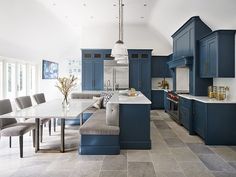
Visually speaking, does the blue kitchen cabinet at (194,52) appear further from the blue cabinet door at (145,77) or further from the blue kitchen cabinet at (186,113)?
the blue cabinet door at (145,77)

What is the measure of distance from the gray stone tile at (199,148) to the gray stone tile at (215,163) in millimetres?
155

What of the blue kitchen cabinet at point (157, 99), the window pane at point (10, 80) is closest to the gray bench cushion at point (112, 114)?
the window pane at point (10, 80)

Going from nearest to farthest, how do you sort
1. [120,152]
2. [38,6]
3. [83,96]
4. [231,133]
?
[120,152] < [231,133] < [38,6] < [83,96]

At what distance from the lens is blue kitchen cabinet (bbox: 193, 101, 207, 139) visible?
14.0 ft

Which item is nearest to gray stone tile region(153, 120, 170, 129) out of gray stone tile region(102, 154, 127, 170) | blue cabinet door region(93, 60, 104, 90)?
gray stone tile region(102, 154, 127, 170)

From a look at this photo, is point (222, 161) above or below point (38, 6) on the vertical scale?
below

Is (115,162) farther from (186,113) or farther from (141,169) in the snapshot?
(186,113)

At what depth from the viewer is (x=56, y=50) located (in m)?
8.69

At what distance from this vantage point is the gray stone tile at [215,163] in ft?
9.94

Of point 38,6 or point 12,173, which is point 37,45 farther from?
point 12,173

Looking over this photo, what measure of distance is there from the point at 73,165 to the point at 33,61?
15.4ft

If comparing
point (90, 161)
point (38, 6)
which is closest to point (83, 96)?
point (38, 6)

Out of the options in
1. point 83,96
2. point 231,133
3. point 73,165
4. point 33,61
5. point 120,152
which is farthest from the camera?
point 33,61

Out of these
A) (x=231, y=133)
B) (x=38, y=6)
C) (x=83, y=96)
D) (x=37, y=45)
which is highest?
(x=38, y=6)
